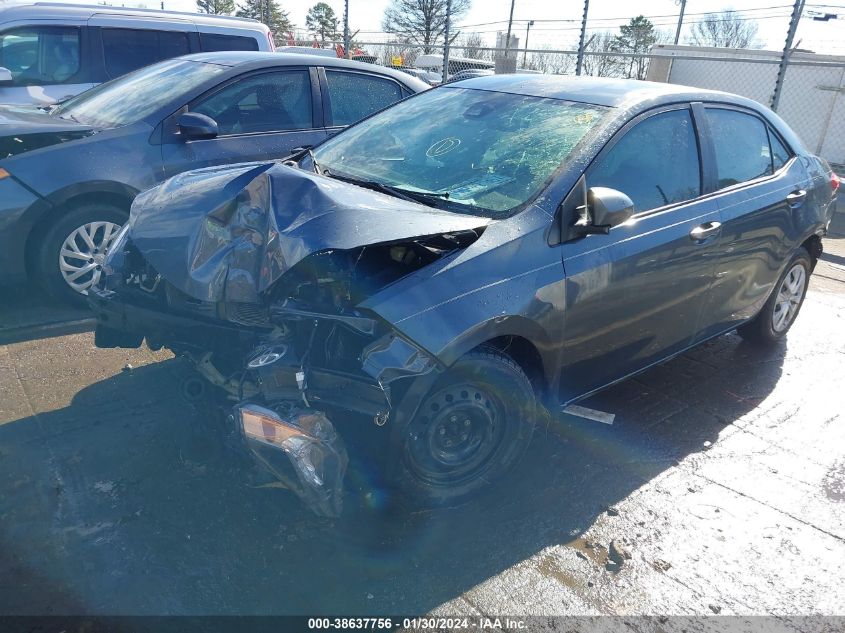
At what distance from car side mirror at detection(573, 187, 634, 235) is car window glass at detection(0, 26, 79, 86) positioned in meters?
6.29

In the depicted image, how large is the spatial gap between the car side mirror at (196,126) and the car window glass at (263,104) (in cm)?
27

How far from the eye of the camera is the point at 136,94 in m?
5.42

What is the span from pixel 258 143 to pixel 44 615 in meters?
3.87

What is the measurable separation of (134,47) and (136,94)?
251 cm

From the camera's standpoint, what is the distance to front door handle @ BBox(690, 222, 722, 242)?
12.3 ft

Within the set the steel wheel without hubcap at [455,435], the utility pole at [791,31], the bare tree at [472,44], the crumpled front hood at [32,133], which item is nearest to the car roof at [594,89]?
the steel wheel without hubcap at [455,435]

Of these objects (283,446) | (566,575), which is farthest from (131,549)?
(566,575)

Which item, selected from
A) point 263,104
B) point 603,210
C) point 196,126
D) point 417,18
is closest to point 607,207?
point 603,210

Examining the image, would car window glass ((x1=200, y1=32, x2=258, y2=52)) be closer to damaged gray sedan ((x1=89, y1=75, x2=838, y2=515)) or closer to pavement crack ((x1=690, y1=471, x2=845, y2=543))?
damaged gray sedan ((x1=89, y1=75, x2=838, y2=515))

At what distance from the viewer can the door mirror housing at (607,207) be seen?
10.2 ft

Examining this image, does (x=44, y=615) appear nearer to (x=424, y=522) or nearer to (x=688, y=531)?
(x=424, y=522)

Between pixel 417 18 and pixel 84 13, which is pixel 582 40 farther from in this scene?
pixel 417 18

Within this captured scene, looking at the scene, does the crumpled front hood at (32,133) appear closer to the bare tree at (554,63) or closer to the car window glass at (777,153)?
the car window glass at (777,153)

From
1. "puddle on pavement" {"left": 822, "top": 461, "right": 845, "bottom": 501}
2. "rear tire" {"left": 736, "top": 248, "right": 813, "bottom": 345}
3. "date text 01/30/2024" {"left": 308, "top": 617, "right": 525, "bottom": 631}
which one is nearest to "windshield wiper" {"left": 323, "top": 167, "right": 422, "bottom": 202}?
"date text 01/30/2024" {"left": 308, "top": 617, "right": 525, "bottom": 631}
